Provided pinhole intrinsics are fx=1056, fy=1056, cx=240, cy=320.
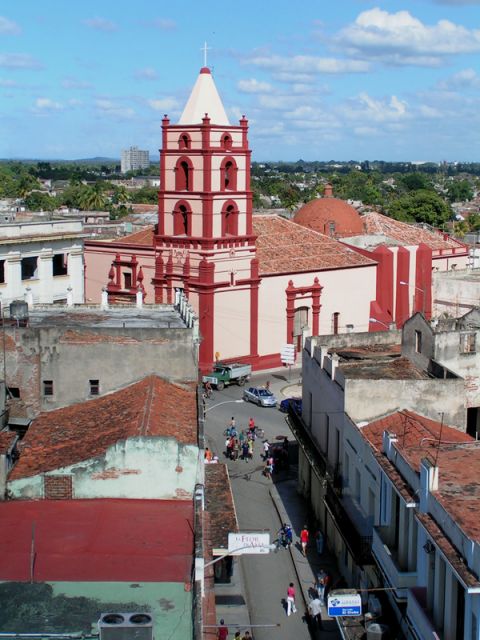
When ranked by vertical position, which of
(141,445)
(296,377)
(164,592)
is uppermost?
(141,445)

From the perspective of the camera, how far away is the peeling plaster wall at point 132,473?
864 inches

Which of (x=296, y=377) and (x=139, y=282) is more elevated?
(x=139, y=282)

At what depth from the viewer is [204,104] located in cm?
5169

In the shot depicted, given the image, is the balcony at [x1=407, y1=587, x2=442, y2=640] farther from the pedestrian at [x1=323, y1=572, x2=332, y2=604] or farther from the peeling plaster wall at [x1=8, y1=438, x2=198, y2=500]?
the pedestrian at [x1=323, y1=572, x2=332, y2=604]

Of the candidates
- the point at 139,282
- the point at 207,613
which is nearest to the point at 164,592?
the point at 207,613

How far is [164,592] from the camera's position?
17.9 meters

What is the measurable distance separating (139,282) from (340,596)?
3496 centimetres

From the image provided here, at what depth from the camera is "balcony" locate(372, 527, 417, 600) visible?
20.0 m

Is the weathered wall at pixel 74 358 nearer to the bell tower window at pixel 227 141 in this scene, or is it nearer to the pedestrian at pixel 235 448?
the pedestrian at pixel 235 448

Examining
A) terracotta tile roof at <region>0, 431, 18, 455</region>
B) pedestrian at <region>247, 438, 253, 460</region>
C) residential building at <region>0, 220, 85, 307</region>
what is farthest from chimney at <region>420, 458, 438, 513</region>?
residential building at <region>0, 220, 85, 307</region>

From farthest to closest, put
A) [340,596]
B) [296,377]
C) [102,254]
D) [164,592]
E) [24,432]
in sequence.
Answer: [102,254], [296,377], [24,432], [340,596], [164,592]

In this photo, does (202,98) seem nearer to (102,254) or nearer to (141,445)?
(102,254)

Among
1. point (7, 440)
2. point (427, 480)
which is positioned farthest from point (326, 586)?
point (7, 440)

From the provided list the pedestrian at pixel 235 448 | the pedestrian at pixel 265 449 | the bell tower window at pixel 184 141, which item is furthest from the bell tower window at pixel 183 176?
the pedestrian at pixel 265 449
